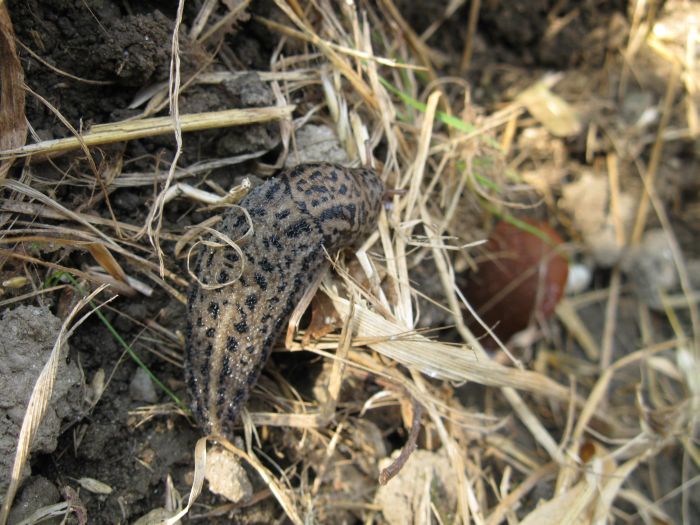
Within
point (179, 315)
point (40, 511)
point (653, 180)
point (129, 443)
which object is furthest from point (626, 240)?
point (40, 511)

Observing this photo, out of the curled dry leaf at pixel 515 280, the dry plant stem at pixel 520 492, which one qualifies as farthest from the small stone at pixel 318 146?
the dry plant stem at pixel 520 492

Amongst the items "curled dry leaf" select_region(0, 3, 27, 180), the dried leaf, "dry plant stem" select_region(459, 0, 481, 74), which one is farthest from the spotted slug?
"dry plant stem" select_region(459, 0, 481, 74)

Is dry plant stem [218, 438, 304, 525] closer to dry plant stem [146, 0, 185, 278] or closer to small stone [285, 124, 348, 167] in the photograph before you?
dry plant stem [146, 0, 185, 278]

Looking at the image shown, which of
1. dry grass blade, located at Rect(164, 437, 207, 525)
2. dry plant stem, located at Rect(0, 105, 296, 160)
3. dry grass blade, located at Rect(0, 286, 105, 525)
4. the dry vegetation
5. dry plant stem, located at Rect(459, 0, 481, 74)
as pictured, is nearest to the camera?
dry grass blade, located at Rect(0, 286, 105, 525)

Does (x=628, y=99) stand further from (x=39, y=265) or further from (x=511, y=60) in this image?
(x=39, y=265)

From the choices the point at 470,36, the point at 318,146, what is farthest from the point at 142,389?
the point at 470,36

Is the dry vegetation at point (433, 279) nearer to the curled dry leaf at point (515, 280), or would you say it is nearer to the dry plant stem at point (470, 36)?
the dry plant stem at point (470, 36)

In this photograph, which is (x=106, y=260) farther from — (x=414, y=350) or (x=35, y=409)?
(x=414, y=350)
